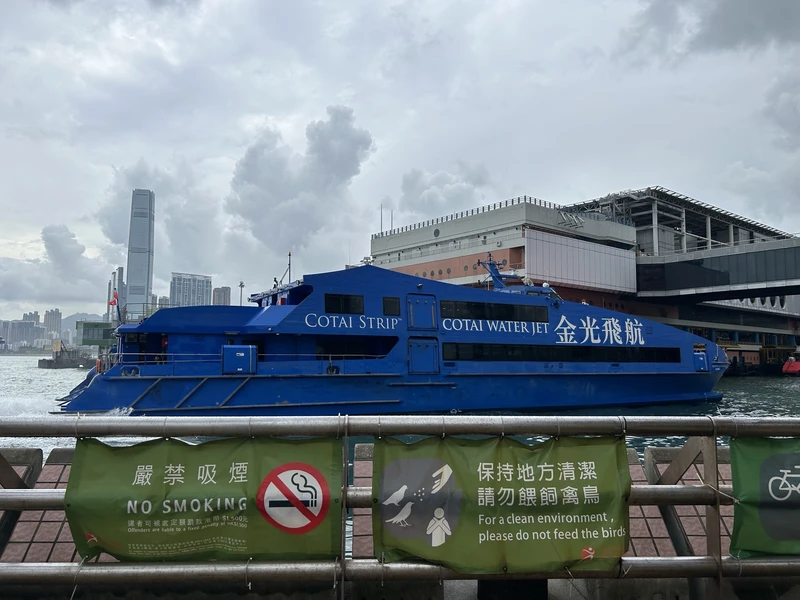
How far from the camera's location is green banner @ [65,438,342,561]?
3.35 m

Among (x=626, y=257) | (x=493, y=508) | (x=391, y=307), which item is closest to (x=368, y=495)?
(x=493, y=508)

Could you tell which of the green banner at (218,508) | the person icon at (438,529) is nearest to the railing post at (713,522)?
the person icon at (438,529)

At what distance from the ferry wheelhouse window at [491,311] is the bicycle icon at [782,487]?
19497 millimetres

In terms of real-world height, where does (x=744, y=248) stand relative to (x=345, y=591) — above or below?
above

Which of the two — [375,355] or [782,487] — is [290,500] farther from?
[375,355]

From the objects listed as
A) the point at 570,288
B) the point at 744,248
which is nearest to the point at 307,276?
the point at 570,288

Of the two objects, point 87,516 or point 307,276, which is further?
point 307,276

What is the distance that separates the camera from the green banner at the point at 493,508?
3.37 metres

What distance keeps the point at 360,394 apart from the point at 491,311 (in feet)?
20.7

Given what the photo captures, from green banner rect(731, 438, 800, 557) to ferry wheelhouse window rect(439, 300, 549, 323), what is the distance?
19.5 m

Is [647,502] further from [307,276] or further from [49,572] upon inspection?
[307,276]

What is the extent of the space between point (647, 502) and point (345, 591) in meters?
1.83

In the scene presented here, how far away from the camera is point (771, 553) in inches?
139

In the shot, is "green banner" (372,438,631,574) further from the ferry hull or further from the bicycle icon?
the ferry hull
